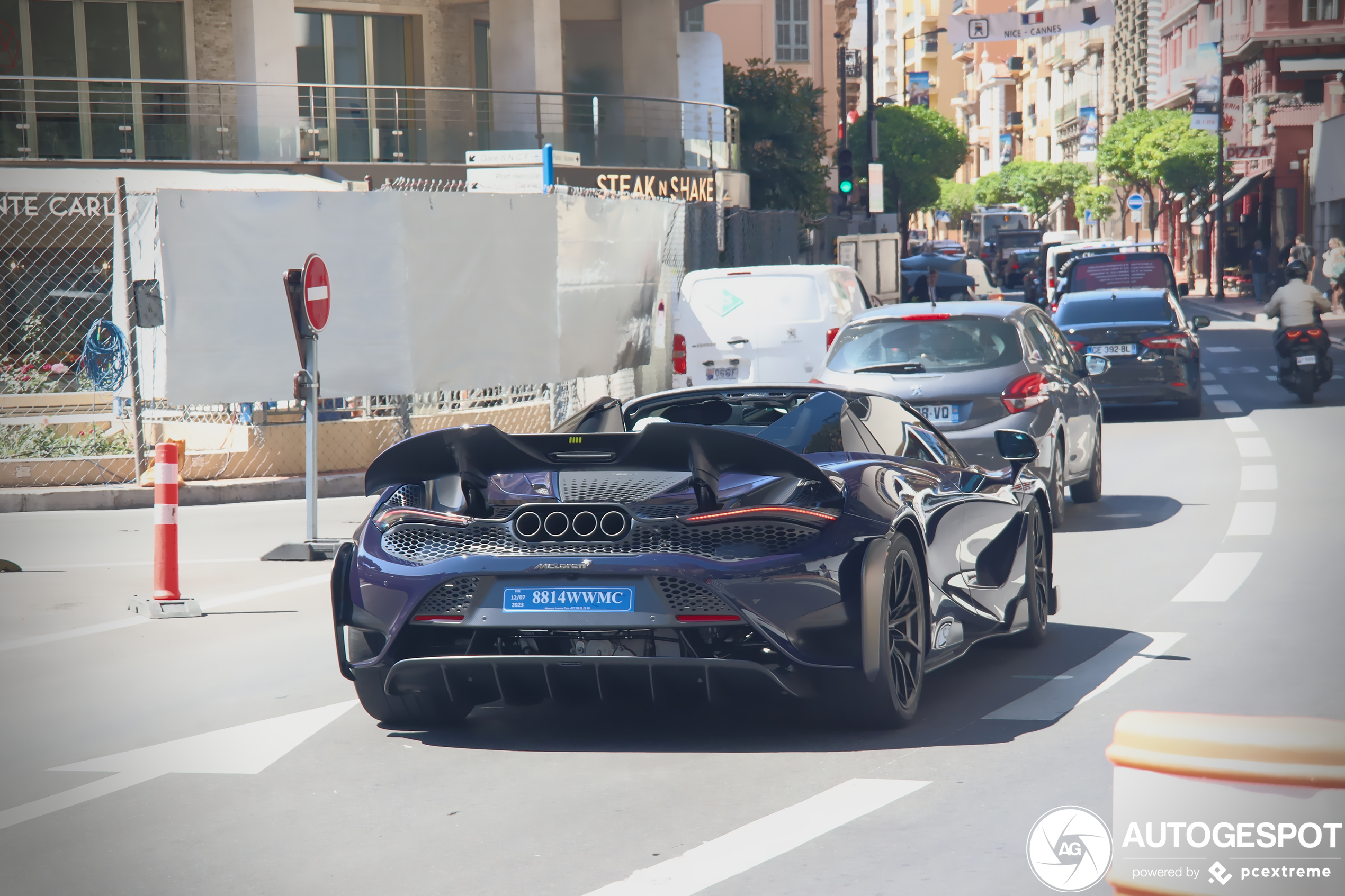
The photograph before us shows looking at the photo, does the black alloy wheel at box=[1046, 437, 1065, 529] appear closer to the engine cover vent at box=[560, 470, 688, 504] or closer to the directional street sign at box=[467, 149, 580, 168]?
the engine cover vent at box=[560, 470, 688, 504]

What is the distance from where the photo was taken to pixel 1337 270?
43.2 meters

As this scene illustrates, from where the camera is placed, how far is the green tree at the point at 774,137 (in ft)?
135

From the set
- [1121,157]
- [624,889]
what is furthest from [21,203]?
[1121,157]

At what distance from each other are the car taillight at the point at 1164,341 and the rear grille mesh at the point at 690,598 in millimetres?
14601

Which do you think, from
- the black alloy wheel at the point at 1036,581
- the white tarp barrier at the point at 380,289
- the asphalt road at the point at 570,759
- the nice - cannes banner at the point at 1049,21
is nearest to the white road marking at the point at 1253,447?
the asphalt road at the point at 570,759

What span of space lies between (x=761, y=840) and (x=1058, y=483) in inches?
292

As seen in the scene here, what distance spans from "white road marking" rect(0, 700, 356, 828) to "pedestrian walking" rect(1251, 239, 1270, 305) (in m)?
47.4

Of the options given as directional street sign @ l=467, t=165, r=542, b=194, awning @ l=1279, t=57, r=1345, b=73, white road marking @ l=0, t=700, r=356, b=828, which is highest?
awning @ l=1279, t=57, r=1345, b=73

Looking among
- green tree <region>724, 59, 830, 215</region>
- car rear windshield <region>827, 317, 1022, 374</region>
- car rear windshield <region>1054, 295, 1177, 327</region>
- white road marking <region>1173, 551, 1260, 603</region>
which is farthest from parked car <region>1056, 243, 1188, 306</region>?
green tree <region>724, 59, 830, 215</region>

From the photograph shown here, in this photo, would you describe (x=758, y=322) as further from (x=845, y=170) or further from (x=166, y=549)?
(x=845, y=170)

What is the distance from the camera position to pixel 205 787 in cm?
574

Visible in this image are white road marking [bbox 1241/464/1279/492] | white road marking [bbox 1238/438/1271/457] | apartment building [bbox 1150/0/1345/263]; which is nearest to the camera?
white road marking [bbox 1241/464/1279/492]

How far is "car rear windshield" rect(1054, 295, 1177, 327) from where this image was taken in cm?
1967

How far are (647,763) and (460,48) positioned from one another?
1158 inches
